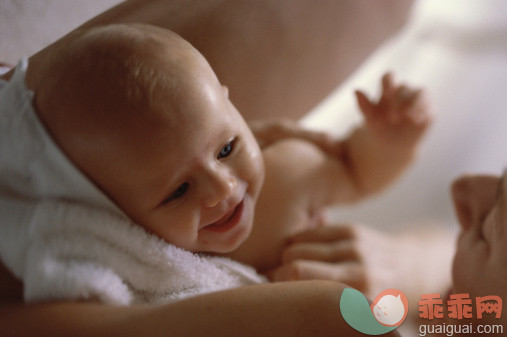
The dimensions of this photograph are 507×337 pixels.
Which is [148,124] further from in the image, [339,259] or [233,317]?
[339,259]

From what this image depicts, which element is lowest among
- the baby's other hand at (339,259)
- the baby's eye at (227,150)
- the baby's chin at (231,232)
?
the baby's other hand at (339,259)

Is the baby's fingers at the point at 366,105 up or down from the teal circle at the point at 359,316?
up

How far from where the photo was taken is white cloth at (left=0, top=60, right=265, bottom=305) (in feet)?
1.10

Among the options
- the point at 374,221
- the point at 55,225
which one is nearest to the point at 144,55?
the point at 55,225

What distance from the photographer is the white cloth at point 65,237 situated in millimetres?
336

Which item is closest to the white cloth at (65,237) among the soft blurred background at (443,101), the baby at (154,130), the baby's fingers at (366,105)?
the baby at (154,130)

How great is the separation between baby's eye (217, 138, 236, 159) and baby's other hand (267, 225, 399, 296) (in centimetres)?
14

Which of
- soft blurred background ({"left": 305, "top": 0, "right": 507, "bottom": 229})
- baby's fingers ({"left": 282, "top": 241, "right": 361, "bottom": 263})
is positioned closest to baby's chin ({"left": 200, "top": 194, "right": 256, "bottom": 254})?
baby's fingers ({"left": 282, "top": 241, "right": 361, "bottom": 263})

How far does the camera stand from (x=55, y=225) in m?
0.35

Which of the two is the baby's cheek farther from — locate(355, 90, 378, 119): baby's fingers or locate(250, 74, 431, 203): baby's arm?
locate(355, 90, 378, 119): baby's fingers

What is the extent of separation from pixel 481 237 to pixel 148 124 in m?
0.31

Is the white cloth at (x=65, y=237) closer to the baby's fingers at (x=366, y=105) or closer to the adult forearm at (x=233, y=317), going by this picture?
the adult forearm at (x=233, y=317)

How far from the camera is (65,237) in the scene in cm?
36

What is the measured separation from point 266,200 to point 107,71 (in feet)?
0.84
